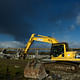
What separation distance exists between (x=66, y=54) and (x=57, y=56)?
98 centimetres

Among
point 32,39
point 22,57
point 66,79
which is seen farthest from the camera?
point 22,57

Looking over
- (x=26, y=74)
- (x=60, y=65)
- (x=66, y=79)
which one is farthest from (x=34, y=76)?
(x=60, y=65)

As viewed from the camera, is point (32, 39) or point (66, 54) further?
point (32, 39)

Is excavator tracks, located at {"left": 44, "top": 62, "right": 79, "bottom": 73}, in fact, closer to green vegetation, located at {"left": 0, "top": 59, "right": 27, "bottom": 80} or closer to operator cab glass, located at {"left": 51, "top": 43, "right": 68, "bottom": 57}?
operator cab glass, located at {"left": 51, "top": 43, "right": 68, "bottom": 57}

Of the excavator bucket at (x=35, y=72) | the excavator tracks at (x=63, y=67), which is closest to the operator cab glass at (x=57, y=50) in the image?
the excavator tracks at (x=63, y=67)

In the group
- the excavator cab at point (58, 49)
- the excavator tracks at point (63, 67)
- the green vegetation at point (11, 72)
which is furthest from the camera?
the excavator cab at point (58, 49)

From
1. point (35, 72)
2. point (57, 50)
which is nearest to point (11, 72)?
point (35, 72)

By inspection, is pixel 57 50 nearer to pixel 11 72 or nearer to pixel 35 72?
pixel 35 72

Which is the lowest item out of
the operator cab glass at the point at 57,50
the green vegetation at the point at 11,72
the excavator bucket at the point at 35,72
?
the green vegetation at the point at 11,72

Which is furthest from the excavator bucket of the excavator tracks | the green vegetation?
the excavator tracks

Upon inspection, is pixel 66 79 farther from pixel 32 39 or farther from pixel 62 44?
pixel 32 39

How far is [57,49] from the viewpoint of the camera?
41.2 ft

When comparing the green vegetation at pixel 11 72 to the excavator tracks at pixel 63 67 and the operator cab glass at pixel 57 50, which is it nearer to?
the excavator tracks at pixel 63 67

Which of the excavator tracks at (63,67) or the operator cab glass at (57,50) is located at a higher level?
the operator cab glass at (57,50)
